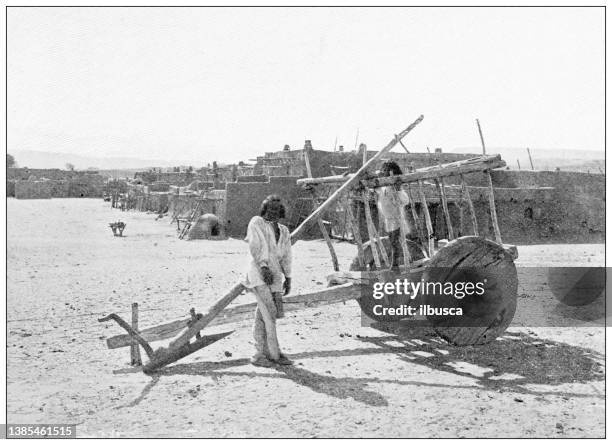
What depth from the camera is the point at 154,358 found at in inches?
208

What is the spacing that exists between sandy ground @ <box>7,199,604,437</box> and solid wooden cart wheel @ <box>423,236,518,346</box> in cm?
31

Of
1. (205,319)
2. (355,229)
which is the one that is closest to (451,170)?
(355,229)

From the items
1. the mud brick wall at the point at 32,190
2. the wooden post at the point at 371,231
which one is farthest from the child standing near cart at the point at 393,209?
the mud brick wall at the point at 32,190

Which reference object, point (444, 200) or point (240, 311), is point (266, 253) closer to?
point (240, 311)

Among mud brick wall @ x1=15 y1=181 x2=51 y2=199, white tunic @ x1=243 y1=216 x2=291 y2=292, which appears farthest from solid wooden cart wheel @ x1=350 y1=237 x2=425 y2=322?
mud brick wall @ x1=15 y1=181 x2=51 y2=199

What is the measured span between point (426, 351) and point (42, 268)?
28.6 feet

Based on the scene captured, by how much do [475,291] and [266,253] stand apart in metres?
1.98

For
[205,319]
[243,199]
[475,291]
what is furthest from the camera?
[243,199]

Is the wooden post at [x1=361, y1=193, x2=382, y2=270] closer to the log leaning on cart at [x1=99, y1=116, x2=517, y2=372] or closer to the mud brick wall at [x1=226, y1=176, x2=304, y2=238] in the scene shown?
the log leaning on cart at [x1=99, y1=116, x2=517, y2=372]

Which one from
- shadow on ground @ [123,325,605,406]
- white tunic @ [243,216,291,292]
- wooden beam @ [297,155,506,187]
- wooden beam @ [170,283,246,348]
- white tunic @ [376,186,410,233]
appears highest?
wooden beam @ [297,155,506,187]

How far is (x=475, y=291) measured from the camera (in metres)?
5.64

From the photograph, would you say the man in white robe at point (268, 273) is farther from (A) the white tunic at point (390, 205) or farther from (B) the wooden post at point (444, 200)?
(B) the wooden post at point (444, 200)

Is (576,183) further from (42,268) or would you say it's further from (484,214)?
(42,268)

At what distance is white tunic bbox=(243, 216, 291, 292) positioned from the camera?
5379mm
